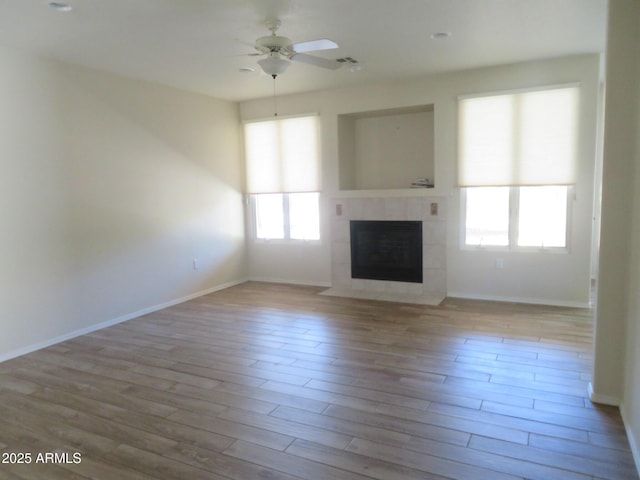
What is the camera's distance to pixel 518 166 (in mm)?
5035

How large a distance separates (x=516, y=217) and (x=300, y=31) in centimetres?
329

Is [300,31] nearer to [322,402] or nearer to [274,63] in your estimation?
[274,63]

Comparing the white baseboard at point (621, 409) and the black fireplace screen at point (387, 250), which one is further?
the black fireplace screen at point (387, 250)

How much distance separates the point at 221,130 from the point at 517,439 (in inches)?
215

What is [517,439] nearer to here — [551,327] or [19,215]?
[551,327]

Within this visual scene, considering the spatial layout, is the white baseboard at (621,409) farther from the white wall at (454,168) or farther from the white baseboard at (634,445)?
the white wall at (454,168)

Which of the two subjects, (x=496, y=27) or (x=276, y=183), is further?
(x=276, y=183)

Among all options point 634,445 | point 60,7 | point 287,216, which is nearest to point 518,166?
point 287,216

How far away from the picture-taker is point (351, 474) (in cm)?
217

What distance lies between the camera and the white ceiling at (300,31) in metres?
3.18

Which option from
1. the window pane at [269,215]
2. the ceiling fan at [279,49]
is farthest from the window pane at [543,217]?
the window pane at [269,215]

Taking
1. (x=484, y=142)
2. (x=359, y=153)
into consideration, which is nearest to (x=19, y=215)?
(x=359, y=153)

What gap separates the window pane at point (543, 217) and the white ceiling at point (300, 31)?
149cm

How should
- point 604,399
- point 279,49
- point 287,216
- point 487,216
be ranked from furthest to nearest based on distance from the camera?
1. point 287,216
2. point 487,216
3. point 279,49
4. point 604,399
